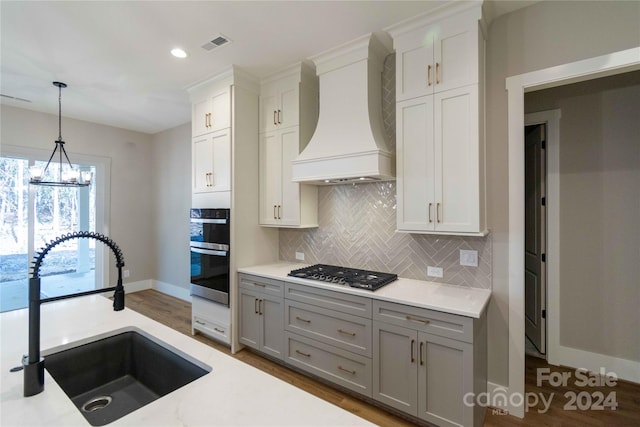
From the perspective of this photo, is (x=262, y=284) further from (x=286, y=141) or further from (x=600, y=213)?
(x=600, y=213)

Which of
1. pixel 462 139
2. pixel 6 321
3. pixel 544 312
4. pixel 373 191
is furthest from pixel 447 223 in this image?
pixel 6 321

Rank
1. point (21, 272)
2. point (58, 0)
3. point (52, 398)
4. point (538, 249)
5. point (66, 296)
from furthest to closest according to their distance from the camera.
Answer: point (21, 272) → point (538, 249) → point (58, 0) → point (66, 296) → point (52, 398)

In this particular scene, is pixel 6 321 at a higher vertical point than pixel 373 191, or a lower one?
lower

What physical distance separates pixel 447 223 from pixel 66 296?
225 cm

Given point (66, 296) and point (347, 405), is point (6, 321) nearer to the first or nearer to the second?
point (66, 296)

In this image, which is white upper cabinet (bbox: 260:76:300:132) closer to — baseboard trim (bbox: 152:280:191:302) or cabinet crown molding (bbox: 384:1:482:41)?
cabinet crown molding (bbox: 384:1:482:41)

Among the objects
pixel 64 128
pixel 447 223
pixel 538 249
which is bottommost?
pixel 538 249

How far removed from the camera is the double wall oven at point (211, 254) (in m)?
3.24

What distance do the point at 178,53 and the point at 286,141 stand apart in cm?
129

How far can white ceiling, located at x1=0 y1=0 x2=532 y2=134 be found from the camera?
2203 mm

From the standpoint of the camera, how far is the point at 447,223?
2238 millimetres

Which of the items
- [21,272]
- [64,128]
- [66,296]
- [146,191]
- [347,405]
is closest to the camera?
[66,296]

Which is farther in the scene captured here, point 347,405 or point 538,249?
point 538,249

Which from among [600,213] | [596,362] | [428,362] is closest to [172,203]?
[428,362]
